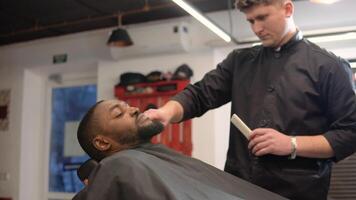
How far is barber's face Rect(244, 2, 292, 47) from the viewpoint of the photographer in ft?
5.19

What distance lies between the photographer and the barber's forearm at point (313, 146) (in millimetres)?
1448

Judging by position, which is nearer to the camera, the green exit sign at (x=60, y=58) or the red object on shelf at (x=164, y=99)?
the red object on shelf at (x=164, y=99)

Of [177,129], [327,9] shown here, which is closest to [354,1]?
[327,9]

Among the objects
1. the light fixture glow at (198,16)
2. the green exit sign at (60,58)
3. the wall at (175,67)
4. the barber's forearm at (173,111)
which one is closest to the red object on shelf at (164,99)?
the wall at (175,67)

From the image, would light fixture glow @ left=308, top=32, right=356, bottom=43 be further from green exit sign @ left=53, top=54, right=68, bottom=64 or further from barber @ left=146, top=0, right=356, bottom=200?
green exit sign @ left=53, top=54, right=68, bottom=64

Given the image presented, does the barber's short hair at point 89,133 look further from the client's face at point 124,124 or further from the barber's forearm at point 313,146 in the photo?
the barber's forearm at point 313,146

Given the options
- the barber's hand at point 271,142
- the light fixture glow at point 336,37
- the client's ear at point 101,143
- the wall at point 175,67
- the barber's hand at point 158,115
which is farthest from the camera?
the wall at point 175,67

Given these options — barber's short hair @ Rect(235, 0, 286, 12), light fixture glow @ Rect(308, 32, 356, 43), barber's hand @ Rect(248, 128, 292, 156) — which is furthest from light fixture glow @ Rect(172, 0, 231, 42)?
barber's hand @ Rect(248, 128, 292, 156)

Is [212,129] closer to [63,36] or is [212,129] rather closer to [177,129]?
[177,129]

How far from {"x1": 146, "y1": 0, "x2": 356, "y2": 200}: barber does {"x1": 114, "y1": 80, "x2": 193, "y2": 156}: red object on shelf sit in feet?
8.61

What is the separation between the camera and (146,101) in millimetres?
4547

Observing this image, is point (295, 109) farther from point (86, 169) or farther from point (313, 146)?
point (86, 169)

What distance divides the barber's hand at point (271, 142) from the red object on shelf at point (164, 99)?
283cm

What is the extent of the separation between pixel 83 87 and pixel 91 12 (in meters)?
1.36
